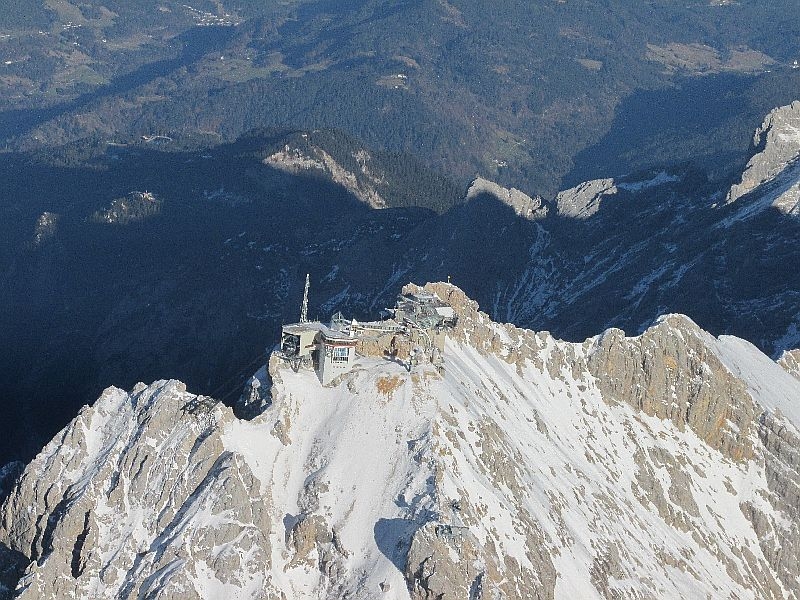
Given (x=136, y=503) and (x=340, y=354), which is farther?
(x=340, y=354)

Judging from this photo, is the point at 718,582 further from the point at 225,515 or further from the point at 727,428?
the point at 225,515

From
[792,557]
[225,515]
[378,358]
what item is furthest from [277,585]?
[792,557]

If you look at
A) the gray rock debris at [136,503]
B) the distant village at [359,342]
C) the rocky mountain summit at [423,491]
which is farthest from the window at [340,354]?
the gray rock debris at [136,503]

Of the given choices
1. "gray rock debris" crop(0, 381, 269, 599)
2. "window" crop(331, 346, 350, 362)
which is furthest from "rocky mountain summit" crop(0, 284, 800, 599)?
"window" crop(331, 346, 350, 362)

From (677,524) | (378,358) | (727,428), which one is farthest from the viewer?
(727,428)

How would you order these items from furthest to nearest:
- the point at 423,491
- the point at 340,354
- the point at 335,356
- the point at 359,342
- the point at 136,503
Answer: the point at 359,342 → the point at 340,354 → the point at 335,356 → the point at 136,503 → the point at 423,491

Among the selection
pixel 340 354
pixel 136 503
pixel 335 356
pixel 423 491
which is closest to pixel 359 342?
pixel 340 354

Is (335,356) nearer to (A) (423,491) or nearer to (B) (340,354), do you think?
(B) (340,354)
